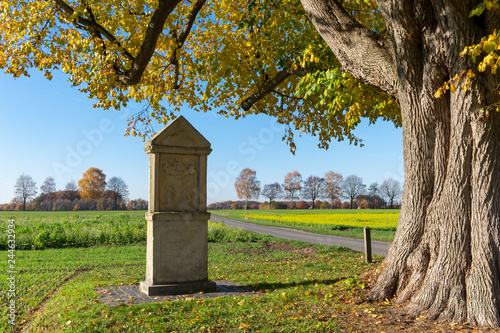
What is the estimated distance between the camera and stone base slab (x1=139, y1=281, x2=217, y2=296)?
8023 millimetres

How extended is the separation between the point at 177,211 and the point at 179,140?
58.9 inches

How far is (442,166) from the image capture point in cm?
623

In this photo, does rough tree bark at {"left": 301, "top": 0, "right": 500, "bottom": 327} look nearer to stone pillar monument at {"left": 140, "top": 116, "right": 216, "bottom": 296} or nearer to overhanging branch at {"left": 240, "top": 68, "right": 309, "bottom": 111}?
stone pillar monument at {"left": 140, "top": 116, "right": 216, "bottom": 296}

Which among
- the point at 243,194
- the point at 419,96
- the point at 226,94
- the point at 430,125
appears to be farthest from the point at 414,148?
the point at 243,194

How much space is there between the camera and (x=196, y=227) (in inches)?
339

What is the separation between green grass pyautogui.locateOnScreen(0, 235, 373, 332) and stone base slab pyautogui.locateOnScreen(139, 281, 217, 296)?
95 centimetres

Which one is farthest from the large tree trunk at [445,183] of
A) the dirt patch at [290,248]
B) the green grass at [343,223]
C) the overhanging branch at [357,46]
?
the green grass at [343,223]

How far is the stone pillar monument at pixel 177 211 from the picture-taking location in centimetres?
829

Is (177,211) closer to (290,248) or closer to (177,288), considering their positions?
(177,288)

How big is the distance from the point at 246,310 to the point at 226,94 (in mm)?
→ 9799

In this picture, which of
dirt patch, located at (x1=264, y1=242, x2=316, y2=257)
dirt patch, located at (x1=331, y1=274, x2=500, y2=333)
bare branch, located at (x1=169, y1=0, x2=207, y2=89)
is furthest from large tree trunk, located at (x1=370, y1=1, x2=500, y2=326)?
dirt patch, located at (x1=264, y1=242, x2=316, y2=257)

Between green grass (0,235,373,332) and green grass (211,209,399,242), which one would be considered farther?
green grass (211,209,399,242)

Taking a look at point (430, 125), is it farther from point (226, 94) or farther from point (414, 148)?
point (226, 94)

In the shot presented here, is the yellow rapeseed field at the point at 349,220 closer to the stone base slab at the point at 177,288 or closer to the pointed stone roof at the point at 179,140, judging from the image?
the stone base slab at the point at 177,288
